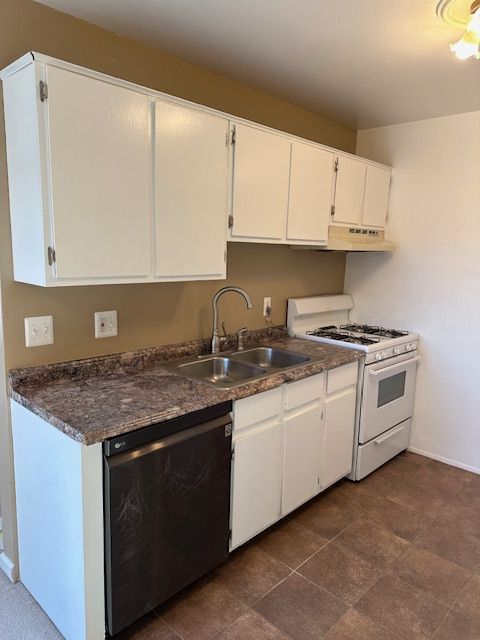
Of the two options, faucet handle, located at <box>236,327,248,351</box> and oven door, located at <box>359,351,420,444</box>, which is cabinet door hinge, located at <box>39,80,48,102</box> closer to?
faucet handle, located at <box>236,327,248,351</box>

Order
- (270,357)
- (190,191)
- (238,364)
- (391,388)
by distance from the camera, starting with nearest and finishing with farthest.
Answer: (190,191)
(238,364)
(270,357)
(391,388)

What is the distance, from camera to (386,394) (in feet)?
9.93

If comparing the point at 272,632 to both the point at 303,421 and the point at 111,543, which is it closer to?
the point at 111,543

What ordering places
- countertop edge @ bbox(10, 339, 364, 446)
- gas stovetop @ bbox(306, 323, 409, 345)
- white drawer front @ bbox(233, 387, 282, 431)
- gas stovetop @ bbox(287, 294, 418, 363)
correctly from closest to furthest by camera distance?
1. countertop edge @ bbox(10, 339, 364, 446)
2. white drawer front @ bbox(233, 387, 282, 431)
3. gas stovetop @ bbox(287, 294, 418, 363)
4. gas stovetop @ bbox(306, 323, 409, 345)

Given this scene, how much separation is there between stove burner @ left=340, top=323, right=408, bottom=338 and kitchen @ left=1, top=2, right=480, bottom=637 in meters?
0.11

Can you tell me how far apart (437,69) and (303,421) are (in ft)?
6.51

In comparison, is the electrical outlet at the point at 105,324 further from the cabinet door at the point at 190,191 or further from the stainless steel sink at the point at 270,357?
the stainless steel sink at the point at 270,357

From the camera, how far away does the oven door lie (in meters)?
2.82

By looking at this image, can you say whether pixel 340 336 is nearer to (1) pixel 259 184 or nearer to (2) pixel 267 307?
(2) pixel 267 307

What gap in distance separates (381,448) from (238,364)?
1.33 metres

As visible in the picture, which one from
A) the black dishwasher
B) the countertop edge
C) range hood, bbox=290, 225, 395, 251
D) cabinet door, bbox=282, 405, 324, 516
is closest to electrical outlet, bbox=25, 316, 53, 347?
the countertop edge

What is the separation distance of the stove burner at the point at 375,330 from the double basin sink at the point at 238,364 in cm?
90

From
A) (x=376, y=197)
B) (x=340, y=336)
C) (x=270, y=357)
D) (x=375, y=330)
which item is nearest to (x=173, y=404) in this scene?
→ (x=270, y=357)

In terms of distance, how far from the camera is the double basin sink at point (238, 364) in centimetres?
233
